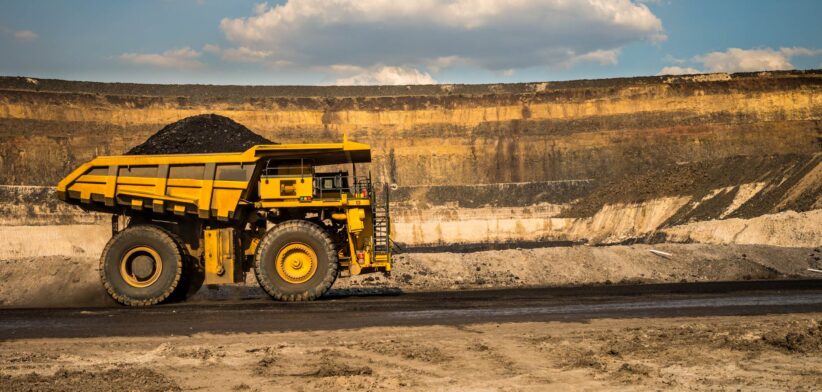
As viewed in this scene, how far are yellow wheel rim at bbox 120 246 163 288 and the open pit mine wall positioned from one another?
135 ft

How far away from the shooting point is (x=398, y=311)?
16.0m

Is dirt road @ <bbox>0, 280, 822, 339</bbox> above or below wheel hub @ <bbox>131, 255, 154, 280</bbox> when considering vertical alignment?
below

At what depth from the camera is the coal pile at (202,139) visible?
1220 inches

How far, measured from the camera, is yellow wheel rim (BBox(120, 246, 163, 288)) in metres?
17.5

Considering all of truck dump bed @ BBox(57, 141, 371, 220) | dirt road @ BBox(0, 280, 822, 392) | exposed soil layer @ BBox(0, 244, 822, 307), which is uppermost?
truck dump bed @ BBox(57, 141, 371, 220)

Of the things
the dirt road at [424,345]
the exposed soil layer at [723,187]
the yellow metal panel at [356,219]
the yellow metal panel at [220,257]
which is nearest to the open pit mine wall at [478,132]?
the exposed soil layer at [723,187]

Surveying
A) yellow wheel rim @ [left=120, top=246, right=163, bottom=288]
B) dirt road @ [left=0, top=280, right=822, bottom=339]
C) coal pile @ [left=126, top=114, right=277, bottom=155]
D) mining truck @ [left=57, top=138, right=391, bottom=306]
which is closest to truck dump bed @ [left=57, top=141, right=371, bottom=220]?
mining truck @ [left=57, top=138, right=391, bottom=306]

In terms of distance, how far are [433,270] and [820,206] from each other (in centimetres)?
1932

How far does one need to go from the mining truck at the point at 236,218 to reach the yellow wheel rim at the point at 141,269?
2 cm

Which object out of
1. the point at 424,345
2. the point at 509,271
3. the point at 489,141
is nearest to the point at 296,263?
the point at 424,345

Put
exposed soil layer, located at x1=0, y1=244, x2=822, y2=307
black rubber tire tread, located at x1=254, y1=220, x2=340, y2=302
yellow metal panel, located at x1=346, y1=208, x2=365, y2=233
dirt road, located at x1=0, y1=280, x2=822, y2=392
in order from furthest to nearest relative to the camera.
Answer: exposed soil layer, located at x1=0, y1=244, x2=822, y2=307 → yellow metal panel, located at x1=346, y1=208, x2=365, y2=233 → black rubber tire tread, located at x1=254, y1=220, x2=340, y2=302 → dirt road, located at x1=0, y1=280, x2=822, y2=392

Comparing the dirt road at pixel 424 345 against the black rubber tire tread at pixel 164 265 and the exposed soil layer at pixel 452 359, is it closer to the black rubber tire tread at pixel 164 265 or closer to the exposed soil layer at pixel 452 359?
the exposed soil layer at pixel 452 359

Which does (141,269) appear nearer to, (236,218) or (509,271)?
(236,218)

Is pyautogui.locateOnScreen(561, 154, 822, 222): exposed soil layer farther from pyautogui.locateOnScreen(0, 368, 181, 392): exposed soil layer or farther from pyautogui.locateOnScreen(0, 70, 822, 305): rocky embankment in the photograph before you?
pyautogui.locateOnScreen(0, 368, 181, 392): exposed soil layer
